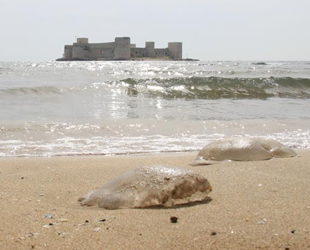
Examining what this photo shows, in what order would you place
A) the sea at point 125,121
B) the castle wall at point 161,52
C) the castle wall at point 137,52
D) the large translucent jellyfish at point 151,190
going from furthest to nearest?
the castle wall at point 161,52 → the castle wall at point 137,52 → the sea at point 125,121 → the large translucent jellyfish at point 151,190

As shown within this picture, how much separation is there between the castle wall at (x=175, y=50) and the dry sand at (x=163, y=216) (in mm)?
87104

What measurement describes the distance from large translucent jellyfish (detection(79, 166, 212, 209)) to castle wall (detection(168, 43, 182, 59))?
288 ft

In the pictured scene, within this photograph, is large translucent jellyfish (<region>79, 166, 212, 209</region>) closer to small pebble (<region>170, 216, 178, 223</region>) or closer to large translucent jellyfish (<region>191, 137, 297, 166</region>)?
small pebble (<region>170, 216, 178, 223</region>)

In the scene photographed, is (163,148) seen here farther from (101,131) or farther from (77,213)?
(77,213)

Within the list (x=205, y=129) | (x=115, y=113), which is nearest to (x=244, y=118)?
(x=205, y=129)

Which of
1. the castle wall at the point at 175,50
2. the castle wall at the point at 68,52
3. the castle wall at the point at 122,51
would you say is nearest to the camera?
the castle wall at the point at 122,51

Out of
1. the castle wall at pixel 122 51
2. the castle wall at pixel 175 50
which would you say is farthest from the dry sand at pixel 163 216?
the castle wall at pixel 175 50

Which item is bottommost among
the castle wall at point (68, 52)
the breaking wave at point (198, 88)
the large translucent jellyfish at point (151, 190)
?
the large translucent jellyfish at point (151, 190)

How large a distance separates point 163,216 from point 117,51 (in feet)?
263

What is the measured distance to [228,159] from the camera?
169 inches

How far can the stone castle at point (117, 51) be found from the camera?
8138 centimetres

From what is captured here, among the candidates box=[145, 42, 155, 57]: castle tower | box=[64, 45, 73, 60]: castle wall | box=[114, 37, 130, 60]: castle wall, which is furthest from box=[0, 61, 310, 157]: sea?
box=[145, 42, 155, 57]: castle tower

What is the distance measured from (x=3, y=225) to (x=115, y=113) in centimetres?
645

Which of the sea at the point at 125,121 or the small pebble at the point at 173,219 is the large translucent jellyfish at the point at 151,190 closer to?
the small pebble at the point at 173,219
